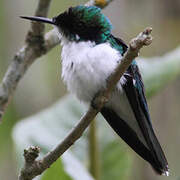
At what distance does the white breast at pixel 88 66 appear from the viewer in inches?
123

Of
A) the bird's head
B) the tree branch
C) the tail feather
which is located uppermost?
the bird's head

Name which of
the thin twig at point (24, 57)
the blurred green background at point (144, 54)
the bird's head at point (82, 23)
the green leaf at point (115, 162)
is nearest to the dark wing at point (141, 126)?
the bird's head at point (82, 23)

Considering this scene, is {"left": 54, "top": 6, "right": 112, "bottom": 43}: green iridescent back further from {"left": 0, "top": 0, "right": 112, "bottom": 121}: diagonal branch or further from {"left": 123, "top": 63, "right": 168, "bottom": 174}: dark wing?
{"left": 123, "top": 63, "right": 168, "bottom": 174}: dark wing

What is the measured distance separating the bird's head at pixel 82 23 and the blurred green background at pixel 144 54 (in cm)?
182

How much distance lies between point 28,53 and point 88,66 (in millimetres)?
434

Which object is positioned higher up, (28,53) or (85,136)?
(28,53)

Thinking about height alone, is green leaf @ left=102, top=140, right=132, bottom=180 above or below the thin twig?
below

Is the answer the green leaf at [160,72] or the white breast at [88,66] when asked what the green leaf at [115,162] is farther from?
the white breast at [88,66]

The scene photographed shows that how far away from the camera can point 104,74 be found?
312 cm

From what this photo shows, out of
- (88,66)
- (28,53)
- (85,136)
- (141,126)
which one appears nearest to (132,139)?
(141,126)

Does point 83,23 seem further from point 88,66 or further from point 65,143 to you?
point 65,143

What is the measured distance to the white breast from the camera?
313 cm

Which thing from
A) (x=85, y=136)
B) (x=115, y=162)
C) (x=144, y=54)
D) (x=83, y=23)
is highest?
(x=83, y=23)

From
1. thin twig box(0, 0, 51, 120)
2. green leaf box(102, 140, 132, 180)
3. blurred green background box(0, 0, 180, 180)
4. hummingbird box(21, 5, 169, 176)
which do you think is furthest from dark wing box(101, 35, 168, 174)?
blurred green background box(0, 0, 180, 180)
